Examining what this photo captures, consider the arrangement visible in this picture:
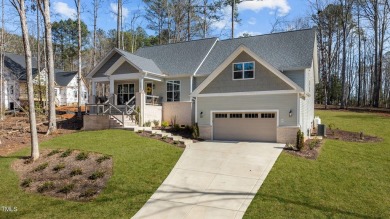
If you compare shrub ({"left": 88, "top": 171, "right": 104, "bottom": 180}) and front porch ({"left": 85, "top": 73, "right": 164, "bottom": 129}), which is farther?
front porch ({"left": 85, "top": 73, "right": 164, "bottom": 129})

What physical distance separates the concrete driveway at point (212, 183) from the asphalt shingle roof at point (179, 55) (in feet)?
28.9

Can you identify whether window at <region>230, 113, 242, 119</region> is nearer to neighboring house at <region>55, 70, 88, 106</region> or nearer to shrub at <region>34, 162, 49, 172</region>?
shrub at <region>34, 162, 49, 172</region>

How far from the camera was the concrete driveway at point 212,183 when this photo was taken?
7.79 meters

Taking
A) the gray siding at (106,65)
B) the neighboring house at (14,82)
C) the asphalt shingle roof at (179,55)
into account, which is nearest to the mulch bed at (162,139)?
the asphalt shingle roof at (179,55)

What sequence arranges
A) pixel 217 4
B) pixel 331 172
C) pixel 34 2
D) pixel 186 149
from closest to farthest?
pixel 331 172, pixel 186 149, pixel 34 2, pixel 217 4

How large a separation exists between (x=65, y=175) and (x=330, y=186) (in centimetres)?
966

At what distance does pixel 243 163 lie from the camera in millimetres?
11273

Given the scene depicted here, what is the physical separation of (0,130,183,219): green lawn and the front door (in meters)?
7.35

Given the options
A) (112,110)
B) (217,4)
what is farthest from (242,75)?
(217,4)

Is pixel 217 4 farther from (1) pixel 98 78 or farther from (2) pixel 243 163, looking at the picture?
(2) pixel 243 163

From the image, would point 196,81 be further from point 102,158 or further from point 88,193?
point 88,193

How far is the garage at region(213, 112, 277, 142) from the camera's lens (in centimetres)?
1506

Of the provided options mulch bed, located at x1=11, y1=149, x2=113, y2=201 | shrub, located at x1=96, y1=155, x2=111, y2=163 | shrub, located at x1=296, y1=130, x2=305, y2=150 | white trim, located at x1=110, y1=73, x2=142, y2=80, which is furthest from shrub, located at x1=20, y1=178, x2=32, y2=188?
shrub, located at x1=296, y1=130, x2=305, y2=150

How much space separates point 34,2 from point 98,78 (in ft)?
21.9
